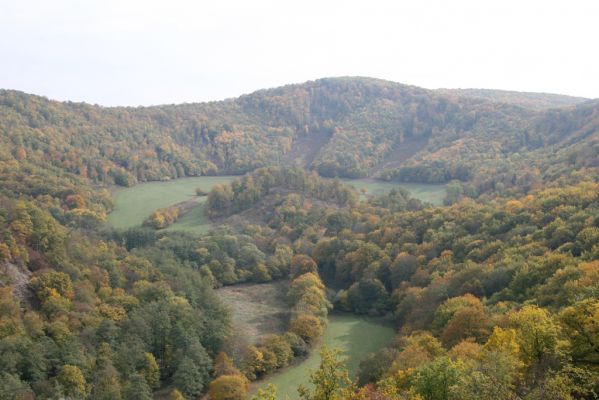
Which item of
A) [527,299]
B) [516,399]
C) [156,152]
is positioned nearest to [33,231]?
[527,299]

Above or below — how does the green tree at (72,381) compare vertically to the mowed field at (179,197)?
above

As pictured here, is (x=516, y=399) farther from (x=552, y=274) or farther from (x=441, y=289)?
(x=441, y=289)

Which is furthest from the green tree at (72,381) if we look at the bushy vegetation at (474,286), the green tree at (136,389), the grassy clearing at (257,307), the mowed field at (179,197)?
the mowed field at (179,197)

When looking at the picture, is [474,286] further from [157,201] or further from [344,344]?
[157,201]

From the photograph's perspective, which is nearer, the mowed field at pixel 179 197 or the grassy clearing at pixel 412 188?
the mowed field at pixel 179 197

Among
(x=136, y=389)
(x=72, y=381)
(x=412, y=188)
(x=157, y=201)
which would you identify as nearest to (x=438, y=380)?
(x=136, y=389)

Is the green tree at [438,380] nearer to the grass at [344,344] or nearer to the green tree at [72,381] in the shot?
the grass at [344,344]

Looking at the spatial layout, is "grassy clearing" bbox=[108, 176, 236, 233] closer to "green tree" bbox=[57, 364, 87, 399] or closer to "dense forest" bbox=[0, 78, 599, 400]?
"dense forest" bbox=[0, 78, 599, 400]
